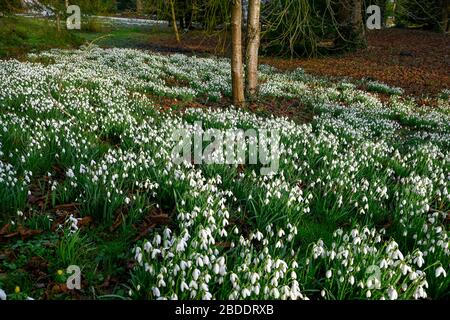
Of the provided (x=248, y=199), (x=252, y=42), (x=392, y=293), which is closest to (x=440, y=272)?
(x=392, y=293)

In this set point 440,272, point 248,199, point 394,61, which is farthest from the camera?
point 394,61

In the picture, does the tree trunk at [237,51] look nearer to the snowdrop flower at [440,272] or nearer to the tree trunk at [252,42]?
the tree trunk at [252,42]

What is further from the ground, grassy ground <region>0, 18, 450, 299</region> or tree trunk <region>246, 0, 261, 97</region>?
tree trunk <region>246, 0, 261, 97</region>

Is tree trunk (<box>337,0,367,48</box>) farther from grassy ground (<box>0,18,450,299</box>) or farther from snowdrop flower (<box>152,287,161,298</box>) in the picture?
snowdrop flower (<box>152,287,161,298</box>)

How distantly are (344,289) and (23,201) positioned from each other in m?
3.15

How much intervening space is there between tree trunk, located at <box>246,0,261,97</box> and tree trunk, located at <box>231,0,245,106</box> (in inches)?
17.0

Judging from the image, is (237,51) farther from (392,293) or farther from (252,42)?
(392,293)

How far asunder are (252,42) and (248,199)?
6.86 m

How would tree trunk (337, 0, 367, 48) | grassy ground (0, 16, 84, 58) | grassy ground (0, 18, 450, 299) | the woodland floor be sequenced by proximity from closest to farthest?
1. grassy ground (0, 18, 450, 299)
2. the woodland floor
3. grassy ground (0, 16, 84, 58)
4. tree trunk (337, 0, 367, 48)

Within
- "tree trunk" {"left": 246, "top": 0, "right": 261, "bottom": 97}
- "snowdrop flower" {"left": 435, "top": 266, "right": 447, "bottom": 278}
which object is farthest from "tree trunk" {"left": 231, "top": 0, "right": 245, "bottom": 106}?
"snowdrop flower" {"left": 435, "top": 266, "right": 447, "bottom": 278}

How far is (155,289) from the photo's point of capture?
9.29 ft

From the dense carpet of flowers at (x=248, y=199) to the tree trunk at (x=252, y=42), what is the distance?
7.67 feet

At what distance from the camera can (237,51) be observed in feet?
33.2

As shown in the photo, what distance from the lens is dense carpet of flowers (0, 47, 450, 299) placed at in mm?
3139
